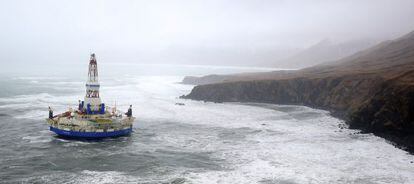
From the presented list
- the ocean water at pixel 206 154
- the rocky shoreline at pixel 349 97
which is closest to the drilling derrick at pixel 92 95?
the ocean water at pixel 206 154

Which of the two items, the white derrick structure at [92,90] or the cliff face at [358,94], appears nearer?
the cliff face at [358,94]

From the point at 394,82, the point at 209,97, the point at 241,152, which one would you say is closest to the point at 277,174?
the point at 241,152

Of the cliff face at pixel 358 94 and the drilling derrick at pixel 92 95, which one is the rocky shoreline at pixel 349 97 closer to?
the cliff face at pixel 358 94

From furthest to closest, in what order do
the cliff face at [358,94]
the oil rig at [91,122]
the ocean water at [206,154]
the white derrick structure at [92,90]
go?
the white derrick structure at [92,90]
the cliff face at [358,94]
the oil rig at [91,122]
the ocean water at [206,154]

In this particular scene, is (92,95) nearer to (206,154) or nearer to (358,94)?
(206,154)

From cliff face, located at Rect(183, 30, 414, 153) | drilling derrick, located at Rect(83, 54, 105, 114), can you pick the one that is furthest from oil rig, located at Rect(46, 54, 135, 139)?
cliff face, located at Rect(183, 30, 414, 153)

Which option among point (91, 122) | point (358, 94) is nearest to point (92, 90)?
point (91, 122)
